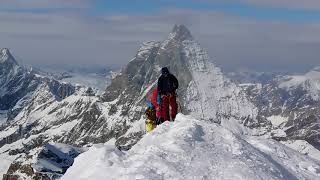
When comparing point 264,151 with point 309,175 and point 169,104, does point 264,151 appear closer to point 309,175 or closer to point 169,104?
point 309,175

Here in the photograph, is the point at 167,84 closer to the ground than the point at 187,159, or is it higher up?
higher up

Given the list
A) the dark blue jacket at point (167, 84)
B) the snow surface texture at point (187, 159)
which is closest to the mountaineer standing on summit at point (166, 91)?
the dark blue jacket at point (167, 84)

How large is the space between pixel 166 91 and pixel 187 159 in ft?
46.9

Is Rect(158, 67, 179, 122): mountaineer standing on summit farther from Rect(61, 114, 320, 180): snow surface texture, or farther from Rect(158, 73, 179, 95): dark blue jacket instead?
Rect(61, 114, 320, 180): snow surface texture

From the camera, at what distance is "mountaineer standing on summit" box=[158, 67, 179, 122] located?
42562 mm

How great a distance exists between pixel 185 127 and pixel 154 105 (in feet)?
39.2

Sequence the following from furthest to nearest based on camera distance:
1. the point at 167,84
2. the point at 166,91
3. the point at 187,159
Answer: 1. the point at 166,91
2. the point at 167,84
3. the point at 187,159

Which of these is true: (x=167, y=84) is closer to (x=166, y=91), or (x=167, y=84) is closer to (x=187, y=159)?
(x=166, y=91)

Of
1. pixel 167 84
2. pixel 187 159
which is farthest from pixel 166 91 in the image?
pixel 187 159

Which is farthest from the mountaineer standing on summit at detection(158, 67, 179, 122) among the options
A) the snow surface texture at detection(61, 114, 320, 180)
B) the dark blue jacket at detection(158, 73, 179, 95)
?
the snow surface texture at detection(61, 114, 320, 180)

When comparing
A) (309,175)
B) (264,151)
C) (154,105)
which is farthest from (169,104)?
(309,175)

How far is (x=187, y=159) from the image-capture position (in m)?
28.9

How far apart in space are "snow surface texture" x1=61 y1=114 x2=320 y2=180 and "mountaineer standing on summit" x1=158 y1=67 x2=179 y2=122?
8.06 meters

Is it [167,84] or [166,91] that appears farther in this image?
[166,91]
